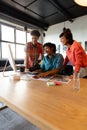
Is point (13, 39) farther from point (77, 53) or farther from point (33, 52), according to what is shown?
point (77, 53)

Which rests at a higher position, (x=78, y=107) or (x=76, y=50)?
(x=76, y=50)

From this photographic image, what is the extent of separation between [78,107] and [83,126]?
16 centimetres

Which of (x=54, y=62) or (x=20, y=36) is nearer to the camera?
(x=54, y=62)

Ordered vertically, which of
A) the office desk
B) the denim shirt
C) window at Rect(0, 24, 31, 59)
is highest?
window at Rect(0, 24, 31, 59)

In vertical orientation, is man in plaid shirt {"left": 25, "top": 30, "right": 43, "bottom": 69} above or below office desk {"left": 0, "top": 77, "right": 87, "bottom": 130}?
above

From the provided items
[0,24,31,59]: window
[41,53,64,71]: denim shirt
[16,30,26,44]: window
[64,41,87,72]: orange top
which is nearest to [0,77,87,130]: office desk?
[64,41,87,72]: orange top

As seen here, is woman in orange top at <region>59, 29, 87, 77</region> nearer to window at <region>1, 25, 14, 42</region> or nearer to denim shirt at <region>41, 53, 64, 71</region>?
denim shirt at <region>41, 53, 64, 71</region>

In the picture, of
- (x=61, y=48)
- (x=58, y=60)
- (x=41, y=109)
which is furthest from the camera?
(x=61, y=48)

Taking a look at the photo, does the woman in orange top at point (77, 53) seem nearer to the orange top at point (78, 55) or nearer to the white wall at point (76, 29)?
the orange top at point (78, 55)

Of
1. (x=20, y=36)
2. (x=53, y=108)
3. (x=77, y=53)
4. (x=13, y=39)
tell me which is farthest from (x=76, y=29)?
(x=53, y=108)

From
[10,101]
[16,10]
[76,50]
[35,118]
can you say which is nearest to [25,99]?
[10,101]

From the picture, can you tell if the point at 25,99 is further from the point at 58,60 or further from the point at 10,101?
the point at 58,60

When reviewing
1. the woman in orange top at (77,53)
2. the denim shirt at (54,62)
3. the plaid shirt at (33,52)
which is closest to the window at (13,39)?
the plaid shirt at (33,52)

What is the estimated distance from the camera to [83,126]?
442 millimetres
